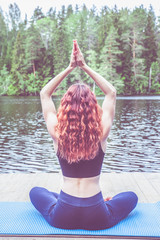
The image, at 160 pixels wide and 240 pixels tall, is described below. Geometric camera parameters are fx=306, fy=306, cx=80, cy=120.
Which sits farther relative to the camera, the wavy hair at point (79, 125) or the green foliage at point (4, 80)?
the green foliage at point (4, 80)

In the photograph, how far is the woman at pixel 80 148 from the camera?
188 centimetres

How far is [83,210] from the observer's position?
6.43 ft

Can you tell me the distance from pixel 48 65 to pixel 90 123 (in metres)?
40.3

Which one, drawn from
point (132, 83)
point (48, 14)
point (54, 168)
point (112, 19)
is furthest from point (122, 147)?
point (48, 14)

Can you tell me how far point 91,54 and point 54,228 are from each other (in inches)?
1442

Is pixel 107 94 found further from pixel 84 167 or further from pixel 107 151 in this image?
pixel 107 151

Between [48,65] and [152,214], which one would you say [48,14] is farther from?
[152,214]

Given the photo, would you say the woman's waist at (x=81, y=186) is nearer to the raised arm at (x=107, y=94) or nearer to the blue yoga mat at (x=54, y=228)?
the blue yoga mat at (x=54, y=228)

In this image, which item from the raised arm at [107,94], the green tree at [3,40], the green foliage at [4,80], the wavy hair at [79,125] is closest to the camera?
the wavy hair at [79,125]

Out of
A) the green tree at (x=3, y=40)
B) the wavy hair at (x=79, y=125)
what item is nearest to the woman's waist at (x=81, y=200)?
the wavy hair at (x=79, y=125)

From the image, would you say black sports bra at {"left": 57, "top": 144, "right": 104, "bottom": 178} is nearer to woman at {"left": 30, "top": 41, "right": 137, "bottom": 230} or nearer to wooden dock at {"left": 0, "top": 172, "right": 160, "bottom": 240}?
woman at {"left": 30, "top": 41, "right": 137, "bottom": 230}

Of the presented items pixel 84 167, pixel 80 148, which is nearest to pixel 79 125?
pixel 80 148

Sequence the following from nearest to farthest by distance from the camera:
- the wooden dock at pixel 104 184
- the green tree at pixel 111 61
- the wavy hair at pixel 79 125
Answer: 1. the wavy hair at pixel 79 125
2. the wooden dock at pixel 104 184
3. the green tree at pixel 111 61

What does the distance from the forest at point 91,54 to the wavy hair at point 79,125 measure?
34.3m
